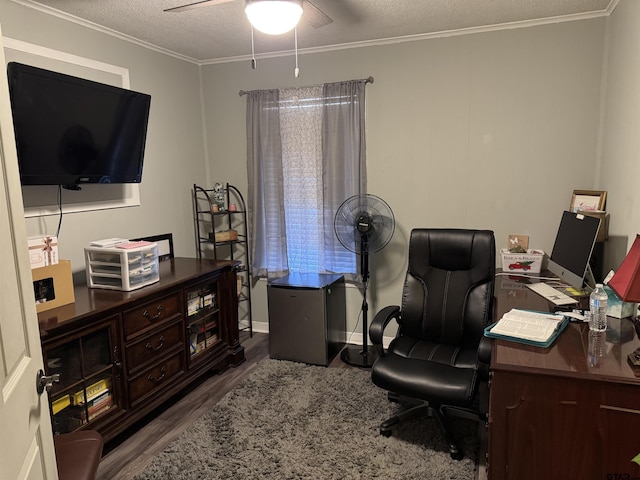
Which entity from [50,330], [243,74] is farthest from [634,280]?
[243,74]

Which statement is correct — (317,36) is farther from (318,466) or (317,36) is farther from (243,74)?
(318,466)

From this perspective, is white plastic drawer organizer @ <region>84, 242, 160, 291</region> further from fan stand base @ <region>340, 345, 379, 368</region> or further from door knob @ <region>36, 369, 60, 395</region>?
fan stand base @ <region>340, 345, 379, 368</region>

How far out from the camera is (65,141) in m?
2.53

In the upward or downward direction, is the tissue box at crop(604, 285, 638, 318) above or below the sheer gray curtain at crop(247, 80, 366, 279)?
below

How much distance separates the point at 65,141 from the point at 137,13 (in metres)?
0.92

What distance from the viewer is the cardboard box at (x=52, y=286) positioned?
221cm

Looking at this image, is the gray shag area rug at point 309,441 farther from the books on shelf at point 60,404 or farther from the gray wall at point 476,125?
the gray wall at point 476,125

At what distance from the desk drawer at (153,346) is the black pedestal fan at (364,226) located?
1287 millimetres

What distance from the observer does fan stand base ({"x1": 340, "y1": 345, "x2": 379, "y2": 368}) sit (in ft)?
11.2

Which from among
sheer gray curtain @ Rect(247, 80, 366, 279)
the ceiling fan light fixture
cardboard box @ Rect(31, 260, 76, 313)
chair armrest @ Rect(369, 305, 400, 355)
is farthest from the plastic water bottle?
cardboard box @ Rect(31, 260, 76, 313)

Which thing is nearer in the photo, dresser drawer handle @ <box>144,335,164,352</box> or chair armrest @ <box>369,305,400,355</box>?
chair armrest @ <box>369,305,400,355</box>

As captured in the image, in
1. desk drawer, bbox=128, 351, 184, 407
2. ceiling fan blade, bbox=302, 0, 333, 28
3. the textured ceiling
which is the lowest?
desk drawer, bbox=128, 351, 184, 407

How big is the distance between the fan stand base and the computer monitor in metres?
1.40

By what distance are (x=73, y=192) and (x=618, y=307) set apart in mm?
3055
